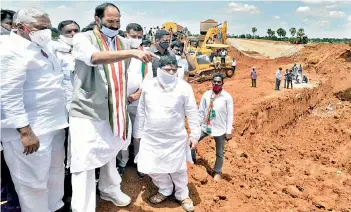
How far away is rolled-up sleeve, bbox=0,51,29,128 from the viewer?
2.45m

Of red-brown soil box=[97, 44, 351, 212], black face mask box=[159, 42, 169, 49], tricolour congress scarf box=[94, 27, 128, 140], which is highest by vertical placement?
black face mask box=[159, 42, 169, 49]

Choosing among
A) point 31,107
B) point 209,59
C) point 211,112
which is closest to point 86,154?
point 31,107

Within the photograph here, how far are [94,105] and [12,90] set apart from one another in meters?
0.70

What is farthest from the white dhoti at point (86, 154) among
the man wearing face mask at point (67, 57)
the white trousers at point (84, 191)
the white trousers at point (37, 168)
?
the man wearing face mask at point (67, 57)

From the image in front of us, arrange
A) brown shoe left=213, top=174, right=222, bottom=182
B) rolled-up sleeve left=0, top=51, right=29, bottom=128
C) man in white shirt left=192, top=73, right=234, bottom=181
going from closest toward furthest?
1. rolled-up sleeve left=0, top=51, right=29, bottom=128
2. man in white shirt left=192, top=73, right=234, bottom=181
3. brown shoe left=213, top=174, right=222, bottom=182

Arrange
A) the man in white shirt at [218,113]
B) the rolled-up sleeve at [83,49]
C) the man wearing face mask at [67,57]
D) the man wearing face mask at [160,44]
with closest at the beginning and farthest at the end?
the rolled-up sleeve at [83,49] → the man wearing face mask at [67,57] → the man wearing face mask at [160,44] → the man in white shirt at [218,113]

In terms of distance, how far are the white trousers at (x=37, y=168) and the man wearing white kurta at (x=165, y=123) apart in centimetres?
93

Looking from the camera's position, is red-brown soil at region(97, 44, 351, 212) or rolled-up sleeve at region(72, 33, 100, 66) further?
red-brown soil at region(97, 44, 351, 212)

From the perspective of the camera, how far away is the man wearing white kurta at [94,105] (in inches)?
114

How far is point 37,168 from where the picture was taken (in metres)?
2.80

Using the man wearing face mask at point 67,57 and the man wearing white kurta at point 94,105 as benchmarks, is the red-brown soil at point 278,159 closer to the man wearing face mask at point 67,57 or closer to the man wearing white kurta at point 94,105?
the man wearing face mask at point 67,57

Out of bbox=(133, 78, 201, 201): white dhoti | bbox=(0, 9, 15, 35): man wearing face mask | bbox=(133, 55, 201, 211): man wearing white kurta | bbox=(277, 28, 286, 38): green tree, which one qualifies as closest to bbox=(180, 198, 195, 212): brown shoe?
bbox=(133, 55, 201, 211): man wearing white kurta

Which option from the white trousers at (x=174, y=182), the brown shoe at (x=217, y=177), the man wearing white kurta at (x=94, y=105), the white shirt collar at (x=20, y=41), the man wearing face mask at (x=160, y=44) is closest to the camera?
the white shirt collar at (x=20, y=41)

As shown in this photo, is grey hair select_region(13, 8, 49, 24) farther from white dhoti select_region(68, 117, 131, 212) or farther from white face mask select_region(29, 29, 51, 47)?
white dhoti select_region(68, 117, 131, 212)
